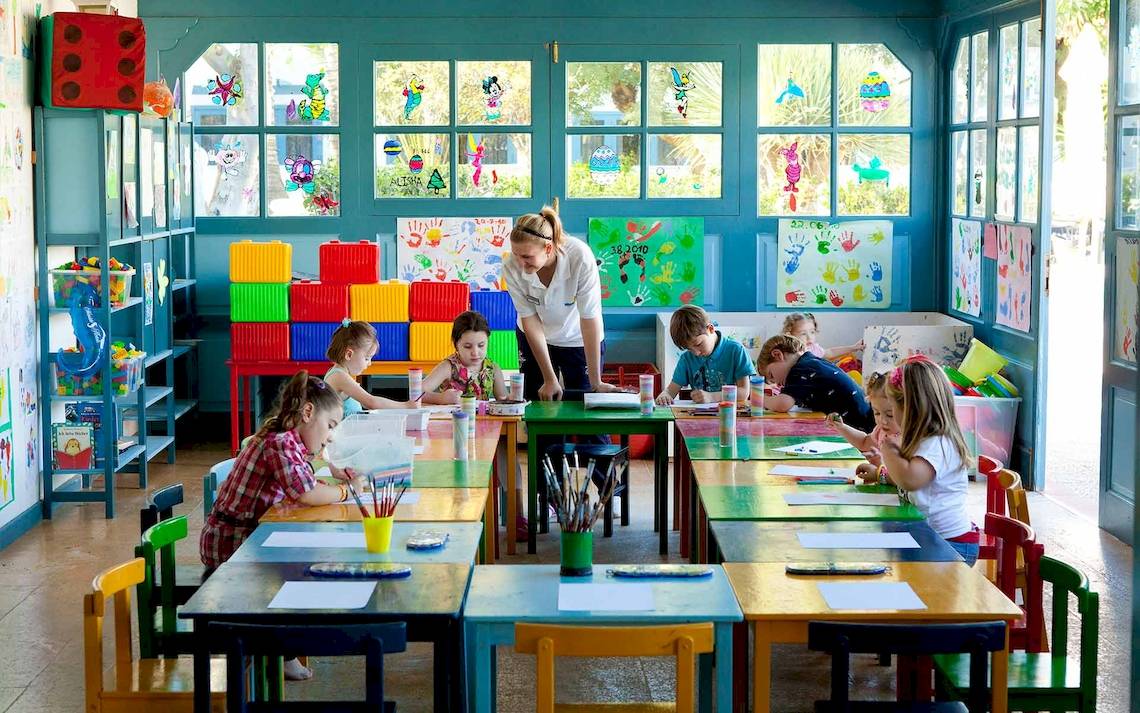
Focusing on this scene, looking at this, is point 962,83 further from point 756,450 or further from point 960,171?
point 756,450

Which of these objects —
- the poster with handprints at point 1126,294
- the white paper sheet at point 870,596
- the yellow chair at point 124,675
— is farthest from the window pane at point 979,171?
the yellow chair at point 124,675

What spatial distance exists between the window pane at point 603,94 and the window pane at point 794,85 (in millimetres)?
857

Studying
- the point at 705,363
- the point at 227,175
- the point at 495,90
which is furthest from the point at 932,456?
the point at 227,175

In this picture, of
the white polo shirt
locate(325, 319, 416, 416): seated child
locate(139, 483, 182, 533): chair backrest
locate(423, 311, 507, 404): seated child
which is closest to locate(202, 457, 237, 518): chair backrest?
locate(139, 483, 182, 533): chair backrest

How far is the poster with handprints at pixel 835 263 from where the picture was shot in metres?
9.88

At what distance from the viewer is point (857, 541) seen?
4.20m

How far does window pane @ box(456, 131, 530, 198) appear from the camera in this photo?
9883mm

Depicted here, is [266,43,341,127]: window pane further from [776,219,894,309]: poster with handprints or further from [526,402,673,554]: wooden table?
[526,402,673,554]: wooden table

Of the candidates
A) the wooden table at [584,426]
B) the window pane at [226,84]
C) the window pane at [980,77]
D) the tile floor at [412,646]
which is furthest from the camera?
the window pane at [226,84]

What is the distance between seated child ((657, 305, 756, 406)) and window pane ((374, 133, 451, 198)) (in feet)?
11.3

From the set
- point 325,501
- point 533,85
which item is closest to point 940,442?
point 325,501

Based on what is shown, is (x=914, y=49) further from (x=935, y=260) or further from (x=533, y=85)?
(x=533, y=85)

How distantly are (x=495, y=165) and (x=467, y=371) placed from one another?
324 cm

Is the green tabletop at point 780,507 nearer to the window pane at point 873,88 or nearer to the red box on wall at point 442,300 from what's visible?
the red box on wall at point 442,300
